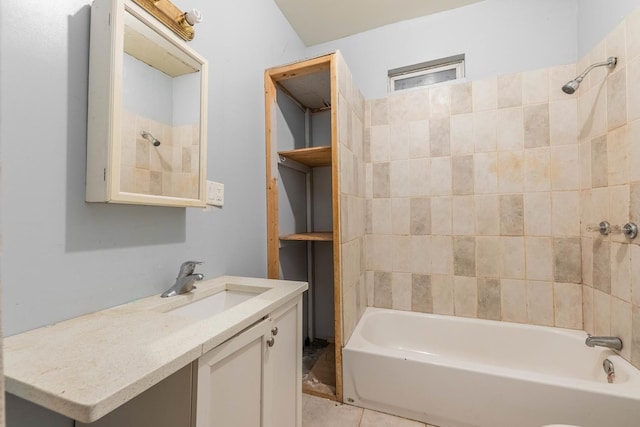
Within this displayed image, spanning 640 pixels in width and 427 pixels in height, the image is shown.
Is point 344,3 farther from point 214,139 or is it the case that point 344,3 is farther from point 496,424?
point 496,424

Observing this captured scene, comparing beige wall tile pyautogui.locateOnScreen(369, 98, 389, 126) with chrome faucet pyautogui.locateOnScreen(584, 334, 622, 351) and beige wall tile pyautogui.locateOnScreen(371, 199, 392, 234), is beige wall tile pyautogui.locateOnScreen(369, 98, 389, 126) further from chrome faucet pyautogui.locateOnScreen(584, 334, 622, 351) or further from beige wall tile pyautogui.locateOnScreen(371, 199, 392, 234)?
chrome faucet pyautogui.locateOnScreen(584, 334, 622, 351)

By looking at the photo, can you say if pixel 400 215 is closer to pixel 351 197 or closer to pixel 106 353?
pixel 351 197

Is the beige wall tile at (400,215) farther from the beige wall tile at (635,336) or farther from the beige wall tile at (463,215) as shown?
the beige wall tile at (635,336)

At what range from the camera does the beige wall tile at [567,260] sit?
1.71 metres

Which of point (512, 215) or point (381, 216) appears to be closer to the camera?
point (512, 215)

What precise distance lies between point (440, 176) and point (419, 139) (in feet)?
1.05

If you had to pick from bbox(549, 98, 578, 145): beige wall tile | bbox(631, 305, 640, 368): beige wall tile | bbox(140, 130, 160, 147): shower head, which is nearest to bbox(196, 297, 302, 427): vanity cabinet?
bbox(140, 130, 160, 147): shower head

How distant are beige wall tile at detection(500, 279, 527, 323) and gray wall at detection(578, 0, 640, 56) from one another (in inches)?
59.1

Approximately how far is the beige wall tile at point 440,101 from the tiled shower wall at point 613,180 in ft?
2.45

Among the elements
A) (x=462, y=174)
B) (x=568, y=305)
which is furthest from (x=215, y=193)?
(x=568, y=305)

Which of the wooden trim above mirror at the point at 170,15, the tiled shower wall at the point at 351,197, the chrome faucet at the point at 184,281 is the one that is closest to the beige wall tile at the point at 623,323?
the tiled shower wall at the point at 351,197

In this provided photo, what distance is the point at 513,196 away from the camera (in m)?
1.83

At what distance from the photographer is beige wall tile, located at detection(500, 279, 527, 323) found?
182cm

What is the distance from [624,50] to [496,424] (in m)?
1.94
